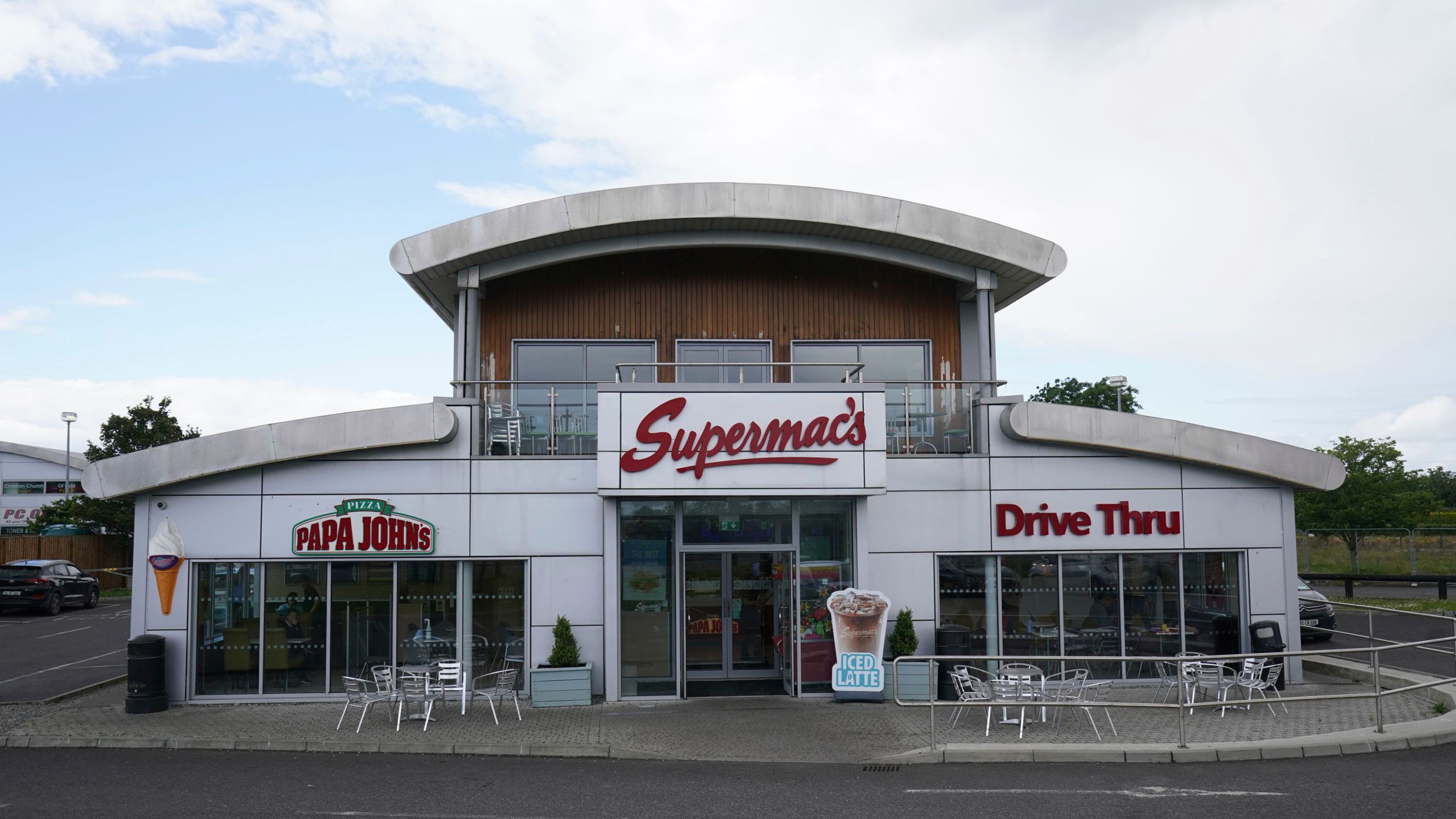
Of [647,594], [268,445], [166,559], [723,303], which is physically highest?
[723,303]

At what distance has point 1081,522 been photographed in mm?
16594

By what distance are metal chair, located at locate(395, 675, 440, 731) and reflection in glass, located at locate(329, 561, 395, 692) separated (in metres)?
1.97

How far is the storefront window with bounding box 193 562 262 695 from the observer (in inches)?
615

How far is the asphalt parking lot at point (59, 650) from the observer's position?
18.0 meters

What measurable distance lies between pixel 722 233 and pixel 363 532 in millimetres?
7536

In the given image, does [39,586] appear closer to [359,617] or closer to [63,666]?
[63,666]

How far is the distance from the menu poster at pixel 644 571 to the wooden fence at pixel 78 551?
111 feet

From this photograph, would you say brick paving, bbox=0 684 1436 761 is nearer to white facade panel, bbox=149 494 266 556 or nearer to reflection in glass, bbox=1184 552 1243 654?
reflection in glass, bbox=1184 552 1243 654

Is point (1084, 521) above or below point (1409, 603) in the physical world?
above

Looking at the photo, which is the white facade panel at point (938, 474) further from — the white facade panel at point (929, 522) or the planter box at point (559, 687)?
the planter box at point (559, 687)

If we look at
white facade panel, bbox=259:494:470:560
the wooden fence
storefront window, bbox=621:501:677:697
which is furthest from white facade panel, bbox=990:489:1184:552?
the wooden fence

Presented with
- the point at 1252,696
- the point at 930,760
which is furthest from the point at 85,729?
the point at 1252,696

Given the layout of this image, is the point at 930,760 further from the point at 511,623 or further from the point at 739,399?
the point at 511,623

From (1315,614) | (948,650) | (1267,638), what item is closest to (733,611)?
(948,650)
